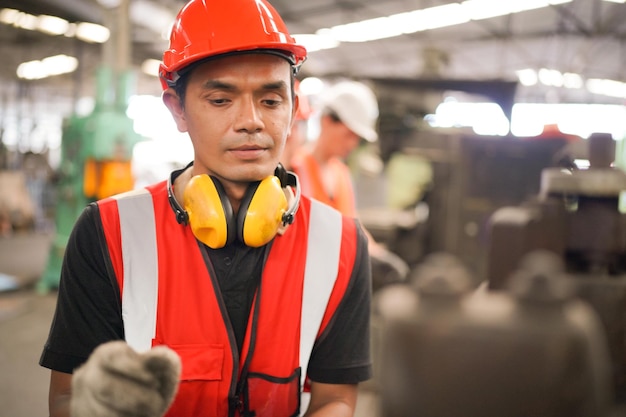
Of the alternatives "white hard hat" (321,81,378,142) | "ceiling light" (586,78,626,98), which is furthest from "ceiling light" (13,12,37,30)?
"ceiling light" (586,78,626,98)

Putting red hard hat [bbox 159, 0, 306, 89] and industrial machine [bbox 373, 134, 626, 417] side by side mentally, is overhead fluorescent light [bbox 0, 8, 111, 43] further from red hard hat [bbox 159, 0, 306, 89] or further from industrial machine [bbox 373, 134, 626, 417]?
industrial machine [bbox 373, 134, 626, 417]

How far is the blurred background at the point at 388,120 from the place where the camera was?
92cm

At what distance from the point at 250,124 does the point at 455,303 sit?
89cm

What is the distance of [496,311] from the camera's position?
0.38m

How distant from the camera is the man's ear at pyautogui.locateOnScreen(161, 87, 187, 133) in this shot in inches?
50.9

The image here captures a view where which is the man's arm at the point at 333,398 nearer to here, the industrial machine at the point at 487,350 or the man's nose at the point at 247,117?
the man's nose at the point at 247,117

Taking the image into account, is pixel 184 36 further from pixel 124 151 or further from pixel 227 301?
pixel 124 151

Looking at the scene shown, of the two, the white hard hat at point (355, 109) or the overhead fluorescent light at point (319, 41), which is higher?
the overhead fluorescent light at point (319, 41)

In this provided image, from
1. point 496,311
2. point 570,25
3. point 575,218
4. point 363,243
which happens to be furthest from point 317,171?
point 570,25

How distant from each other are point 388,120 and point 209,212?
8.95 feet

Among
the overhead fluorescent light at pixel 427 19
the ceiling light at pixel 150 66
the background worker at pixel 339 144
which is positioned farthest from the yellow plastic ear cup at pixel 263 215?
the ceiling light at pixel 150 66

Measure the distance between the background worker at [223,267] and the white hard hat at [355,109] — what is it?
2.02 meters

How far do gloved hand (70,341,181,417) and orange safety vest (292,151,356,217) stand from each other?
230cm

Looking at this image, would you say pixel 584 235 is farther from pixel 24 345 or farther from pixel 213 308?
pixel 24 345
